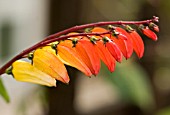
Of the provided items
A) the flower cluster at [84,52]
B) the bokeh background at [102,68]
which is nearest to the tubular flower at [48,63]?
the flower cluster at [84,52]

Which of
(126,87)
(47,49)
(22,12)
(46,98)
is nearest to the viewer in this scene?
(47,49)

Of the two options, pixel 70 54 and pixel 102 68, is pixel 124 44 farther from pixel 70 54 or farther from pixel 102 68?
pixel 102 68

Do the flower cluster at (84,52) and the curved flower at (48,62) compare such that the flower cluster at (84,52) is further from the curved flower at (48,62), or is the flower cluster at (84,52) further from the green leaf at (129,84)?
the green leaf at (129,84)

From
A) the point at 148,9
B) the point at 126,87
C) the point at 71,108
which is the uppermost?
the point at 148,9

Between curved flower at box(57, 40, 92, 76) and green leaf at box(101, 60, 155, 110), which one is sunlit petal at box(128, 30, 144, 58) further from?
green leaf at box(101, 60, 155, 110)

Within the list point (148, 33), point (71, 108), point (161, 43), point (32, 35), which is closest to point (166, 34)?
point (161, 43)

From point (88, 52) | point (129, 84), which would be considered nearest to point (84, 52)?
point (88, 52)

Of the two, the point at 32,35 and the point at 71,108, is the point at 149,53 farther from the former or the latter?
the point at 32,35

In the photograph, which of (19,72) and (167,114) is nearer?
(19,72)

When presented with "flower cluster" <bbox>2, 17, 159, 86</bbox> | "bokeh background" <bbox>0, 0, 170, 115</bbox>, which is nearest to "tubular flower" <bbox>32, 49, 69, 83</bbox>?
"flower cluster" <bbox>2, 17, 159, 86</bbox>
